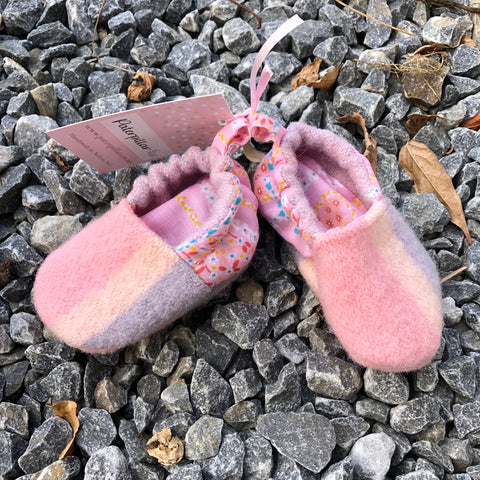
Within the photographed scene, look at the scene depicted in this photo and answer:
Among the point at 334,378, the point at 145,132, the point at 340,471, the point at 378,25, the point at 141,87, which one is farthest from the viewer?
the point at 378,25

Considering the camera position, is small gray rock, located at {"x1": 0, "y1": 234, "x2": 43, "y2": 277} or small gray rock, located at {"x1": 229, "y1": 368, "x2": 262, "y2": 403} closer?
small gray rock, located at {"x1": 229, "y1": 368, "x2": 262, "y2": 403}

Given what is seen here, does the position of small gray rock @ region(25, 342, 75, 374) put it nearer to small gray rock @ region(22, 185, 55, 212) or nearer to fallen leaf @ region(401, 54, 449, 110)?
small gray rock @ region(22, 185, 55, 212)

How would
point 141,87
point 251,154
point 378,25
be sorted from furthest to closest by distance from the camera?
point 378,25 < point 141,87 < point 251,154

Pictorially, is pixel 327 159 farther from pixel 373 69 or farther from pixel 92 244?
pixel 92 244

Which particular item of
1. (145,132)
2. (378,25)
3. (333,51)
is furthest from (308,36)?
(145,132)

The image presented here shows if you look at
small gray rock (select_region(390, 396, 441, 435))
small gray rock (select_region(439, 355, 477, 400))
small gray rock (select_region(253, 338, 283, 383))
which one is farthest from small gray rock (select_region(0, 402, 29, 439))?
small gray rock (select_region(439, 355, 477, 400))

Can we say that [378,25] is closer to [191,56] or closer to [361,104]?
[361,104]

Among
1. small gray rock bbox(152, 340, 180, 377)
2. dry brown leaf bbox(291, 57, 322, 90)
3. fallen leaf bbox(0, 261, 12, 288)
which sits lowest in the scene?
small gray rock bbox(152, 340, 180, 377)
